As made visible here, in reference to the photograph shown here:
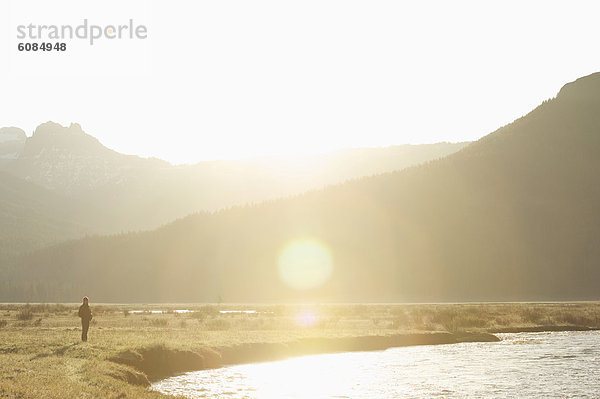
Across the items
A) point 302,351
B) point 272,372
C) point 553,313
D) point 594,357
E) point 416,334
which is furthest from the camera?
point 553,313

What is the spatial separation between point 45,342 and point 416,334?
3643 cm

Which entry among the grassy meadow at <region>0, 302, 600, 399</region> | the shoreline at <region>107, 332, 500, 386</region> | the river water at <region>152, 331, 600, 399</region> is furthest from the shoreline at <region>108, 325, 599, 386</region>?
the river water at <region>152, 331, 600, 399</region>

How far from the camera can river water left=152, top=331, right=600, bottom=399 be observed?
3450 centimetres

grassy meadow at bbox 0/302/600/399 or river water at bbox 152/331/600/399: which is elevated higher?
grassy meadow at bbox 0/302/600/399

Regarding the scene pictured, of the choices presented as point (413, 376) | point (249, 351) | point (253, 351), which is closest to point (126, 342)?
point (249, 351)

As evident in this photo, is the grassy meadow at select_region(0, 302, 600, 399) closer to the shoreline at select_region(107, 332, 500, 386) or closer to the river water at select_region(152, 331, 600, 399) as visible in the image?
the shoreline at select_region(107, 332, 500, 386)

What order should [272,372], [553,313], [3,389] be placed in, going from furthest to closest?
[553,313], [272,372], [3,389]

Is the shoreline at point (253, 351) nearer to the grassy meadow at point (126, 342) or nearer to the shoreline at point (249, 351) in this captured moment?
the shoreline at point (249, 351)

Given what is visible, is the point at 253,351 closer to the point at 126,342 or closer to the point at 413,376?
the point at 126,342

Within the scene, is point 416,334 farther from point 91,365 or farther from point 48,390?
point 48,390

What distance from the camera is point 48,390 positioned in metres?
24.5

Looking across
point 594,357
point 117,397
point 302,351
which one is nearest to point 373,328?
point 302,351

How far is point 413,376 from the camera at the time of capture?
40.5m

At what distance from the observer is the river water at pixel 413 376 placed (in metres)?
34.5
